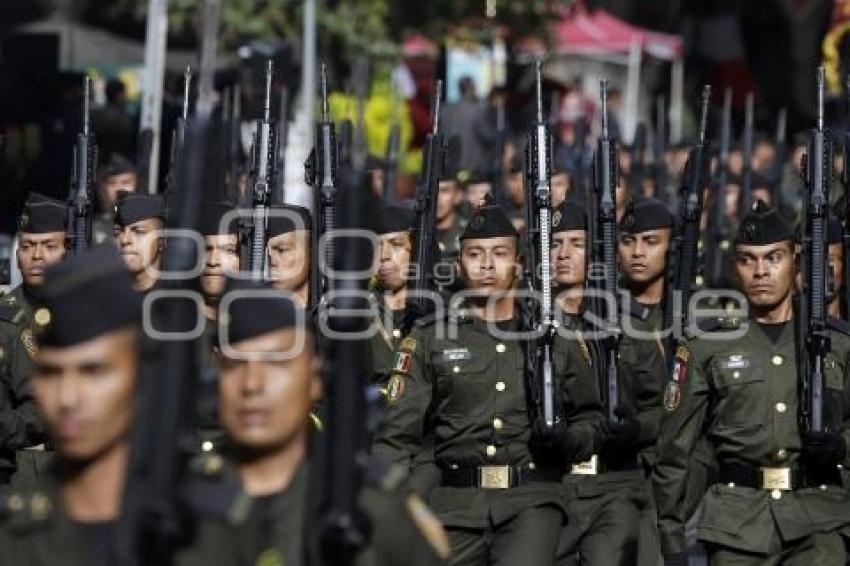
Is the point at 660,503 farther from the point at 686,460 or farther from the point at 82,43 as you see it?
the point at 82,43

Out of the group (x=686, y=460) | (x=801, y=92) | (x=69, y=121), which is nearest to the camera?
(x=686, y=460)

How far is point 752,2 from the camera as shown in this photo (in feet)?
96.2

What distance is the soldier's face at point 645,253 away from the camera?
13156 millimetres

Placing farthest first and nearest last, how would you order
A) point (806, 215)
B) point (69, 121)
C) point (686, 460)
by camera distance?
point (69, 121) → point (806, 215) → point (686, 460)

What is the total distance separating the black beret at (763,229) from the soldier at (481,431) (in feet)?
3.15

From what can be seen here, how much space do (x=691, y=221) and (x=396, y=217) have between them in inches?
59.9

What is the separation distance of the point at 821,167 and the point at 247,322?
565 cm

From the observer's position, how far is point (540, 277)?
11.6 m

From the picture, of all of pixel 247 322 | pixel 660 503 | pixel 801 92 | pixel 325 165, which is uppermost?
pixel 801 92

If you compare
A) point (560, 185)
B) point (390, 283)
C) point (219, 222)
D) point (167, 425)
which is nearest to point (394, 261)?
point (390, 283)

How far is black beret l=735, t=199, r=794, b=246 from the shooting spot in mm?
11078

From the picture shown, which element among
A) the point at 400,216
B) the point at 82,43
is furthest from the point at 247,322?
the point at 82,43

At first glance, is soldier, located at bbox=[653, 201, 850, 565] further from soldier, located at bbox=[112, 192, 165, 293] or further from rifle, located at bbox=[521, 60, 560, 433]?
soldier, located at bbox=[112, 192, 165, 293]

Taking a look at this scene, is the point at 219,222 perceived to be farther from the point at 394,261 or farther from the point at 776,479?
the point at 776,479
